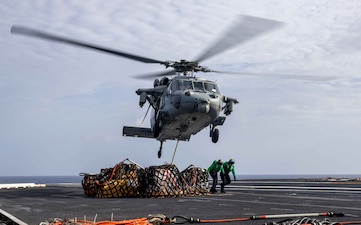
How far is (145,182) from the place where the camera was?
24641mm

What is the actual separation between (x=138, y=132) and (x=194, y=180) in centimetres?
919

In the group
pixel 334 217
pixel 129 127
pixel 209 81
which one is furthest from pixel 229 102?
pixel 334 217

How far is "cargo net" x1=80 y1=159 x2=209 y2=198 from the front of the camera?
78.3ft

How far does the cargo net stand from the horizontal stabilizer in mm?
6948

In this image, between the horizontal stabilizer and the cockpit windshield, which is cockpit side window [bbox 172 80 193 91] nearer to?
the cockpit windshield

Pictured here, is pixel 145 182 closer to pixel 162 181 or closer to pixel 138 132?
pixel 162 181

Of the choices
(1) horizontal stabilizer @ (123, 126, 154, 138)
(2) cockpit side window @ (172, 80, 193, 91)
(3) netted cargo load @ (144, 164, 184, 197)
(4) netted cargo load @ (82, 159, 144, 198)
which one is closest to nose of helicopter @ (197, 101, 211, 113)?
(2) cockpit side window @ (172, 80, 193, 91)

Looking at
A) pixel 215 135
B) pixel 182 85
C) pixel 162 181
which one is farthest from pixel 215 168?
pixel 182 85

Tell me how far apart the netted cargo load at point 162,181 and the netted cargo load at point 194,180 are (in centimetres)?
60

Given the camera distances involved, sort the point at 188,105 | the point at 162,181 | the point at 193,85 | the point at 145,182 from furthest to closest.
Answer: the point at 193,85
the point at 188,105
the point at 145,182
the point at 162,181

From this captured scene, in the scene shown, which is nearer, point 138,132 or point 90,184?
point 90,184

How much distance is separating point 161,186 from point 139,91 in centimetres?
828

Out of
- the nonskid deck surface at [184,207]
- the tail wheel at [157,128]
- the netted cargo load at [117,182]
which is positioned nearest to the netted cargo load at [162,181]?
the netted cargo load at [117,182]

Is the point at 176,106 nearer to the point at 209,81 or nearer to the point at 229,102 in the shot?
the point at 209,81
